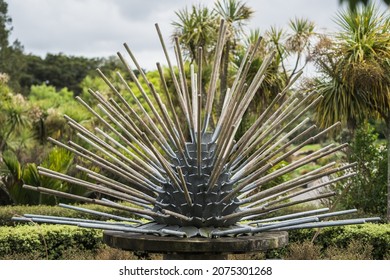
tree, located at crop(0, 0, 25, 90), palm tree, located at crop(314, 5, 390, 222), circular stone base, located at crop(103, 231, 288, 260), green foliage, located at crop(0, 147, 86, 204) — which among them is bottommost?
circular stone base, located at crop(103, 231, 288, 260)

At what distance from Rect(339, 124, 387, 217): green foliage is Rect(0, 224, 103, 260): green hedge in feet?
18.9

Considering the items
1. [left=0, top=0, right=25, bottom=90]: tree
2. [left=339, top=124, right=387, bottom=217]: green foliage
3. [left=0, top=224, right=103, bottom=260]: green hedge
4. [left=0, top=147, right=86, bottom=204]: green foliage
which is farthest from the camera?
[left=0, top=0, right=25, bottom=90]: tree

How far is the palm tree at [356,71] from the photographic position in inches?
529

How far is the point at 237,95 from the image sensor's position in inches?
177

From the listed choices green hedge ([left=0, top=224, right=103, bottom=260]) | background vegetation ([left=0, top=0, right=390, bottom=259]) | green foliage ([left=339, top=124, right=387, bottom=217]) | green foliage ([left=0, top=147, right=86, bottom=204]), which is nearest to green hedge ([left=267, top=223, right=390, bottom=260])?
background vegetation ([left=0, top=0, right=390, bottom=259])

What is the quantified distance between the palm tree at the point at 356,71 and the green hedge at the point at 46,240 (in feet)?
21.4

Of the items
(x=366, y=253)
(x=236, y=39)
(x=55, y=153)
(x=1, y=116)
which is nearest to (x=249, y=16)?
(x=236, y=39)

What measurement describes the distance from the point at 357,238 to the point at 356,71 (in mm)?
4780

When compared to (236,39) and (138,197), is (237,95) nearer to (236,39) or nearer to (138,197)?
(138,197)

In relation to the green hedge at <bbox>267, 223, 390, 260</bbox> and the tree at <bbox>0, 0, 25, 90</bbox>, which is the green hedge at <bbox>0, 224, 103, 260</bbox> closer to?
the green hedge at <bbox>267, 223, 390, 260</bbox>

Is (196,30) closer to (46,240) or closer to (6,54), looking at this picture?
(46,240)

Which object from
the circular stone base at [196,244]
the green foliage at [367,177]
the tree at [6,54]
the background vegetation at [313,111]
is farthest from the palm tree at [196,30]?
the tree at [6,54]

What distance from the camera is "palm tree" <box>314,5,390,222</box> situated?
13.4 m
